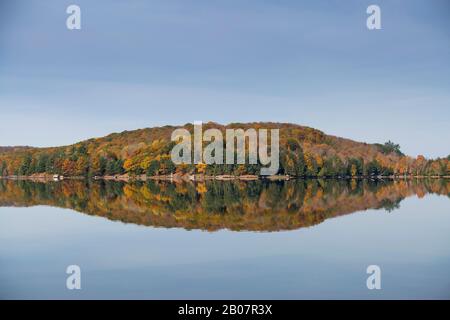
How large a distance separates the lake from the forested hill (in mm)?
54310

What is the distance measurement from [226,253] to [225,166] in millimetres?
63627

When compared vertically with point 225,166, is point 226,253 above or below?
below

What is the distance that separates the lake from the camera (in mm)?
11016

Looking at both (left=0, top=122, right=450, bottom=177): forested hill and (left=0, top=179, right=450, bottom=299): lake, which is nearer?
(left=0, top=179, right=450, bottom=299): lake

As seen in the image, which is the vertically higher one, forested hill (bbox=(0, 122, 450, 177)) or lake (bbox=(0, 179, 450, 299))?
forested hill (bbox=(0, 122, 450, 177))

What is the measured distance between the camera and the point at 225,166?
Answer: 3071 inches

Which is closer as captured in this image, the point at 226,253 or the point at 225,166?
the point at 226,253

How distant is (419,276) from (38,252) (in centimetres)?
960

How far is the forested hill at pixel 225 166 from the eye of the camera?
270 feet

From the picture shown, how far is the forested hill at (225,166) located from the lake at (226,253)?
54310 millimetres

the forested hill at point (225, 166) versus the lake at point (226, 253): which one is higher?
the forested hill at point (225, 166)

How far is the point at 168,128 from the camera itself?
11512cm

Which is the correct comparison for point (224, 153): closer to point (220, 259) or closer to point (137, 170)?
point (137, 170)
